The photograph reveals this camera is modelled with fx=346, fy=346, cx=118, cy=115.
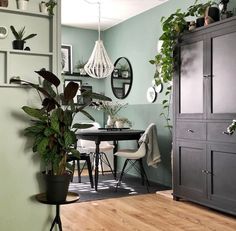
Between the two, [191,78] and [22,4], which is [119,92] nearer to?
[191,78]

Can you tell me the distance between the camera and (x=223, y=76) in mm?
3438

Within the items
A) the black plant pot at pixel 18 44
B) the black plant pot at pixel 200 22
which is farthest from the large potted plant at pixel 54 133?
the black plant pot at pixel 200 22

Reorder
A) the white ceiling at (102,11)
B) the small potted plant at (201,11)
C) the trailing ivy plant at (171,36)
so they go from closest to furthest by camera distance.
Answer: the small potted plant at (201,11), the trailing ivy plant at (171,36), the white ceiling at (102,11)

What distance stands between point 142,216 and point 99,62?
2617 mm

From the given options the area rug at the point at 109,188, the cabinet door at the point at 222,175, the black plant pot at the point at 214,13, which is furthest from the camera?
the area rug at the point at 109,188

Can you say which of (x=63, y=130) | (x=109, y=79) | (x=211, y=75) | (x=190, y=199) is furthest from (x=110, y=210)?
(x=109, y=79)

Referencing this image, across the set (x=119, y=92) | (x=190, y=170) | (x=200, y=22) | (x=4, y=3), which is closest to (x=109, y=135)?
(x=190, y=170)

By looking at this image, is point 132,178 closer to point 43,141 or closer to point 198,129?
point 198,129

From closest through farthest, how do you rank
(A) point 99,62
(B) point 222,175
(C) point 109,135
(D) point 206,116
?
1. (B) point 222,175
2. (D) point 206,116
3. (C) point 109,135
4. (A) point 99,62

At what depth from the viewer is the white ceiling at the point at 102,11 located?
5.08m

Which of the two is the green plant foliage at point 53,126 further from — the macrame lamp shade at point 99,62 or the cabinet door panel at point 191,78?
the macrame lamp shade at point 99,62

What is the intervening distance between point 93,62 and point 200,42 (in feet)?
6.73

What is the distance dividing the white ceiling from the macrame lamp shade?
57 centimetres

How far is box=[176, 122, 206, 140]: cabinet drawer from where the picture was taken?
3672 mm
